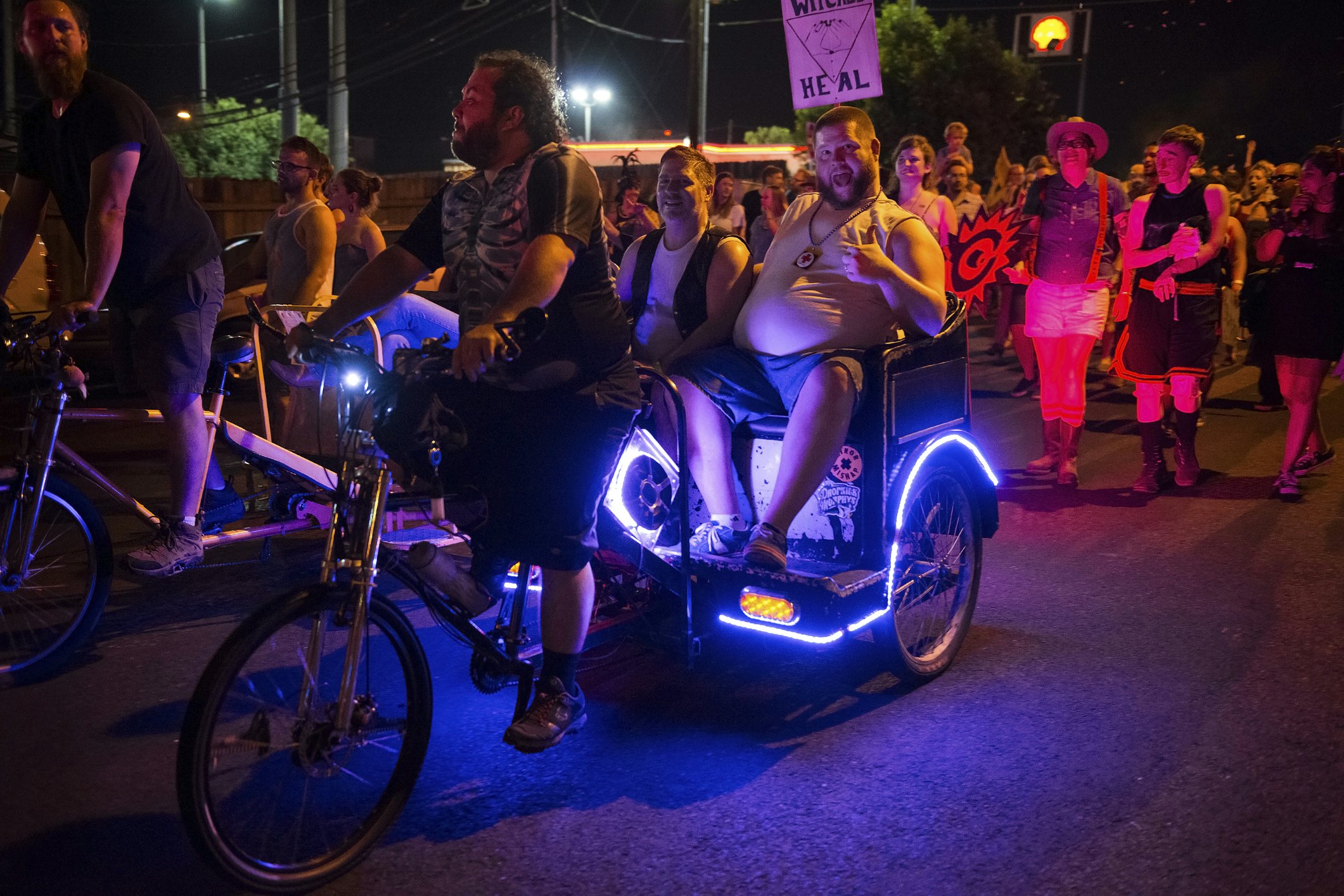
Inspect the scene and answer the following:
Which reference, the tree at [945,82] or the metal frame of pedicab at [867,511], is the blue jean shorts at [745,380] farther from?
the tree at [945,82]

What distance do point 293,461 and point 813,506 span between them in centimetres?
224

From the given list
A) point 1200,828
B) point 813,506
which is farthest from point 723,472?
point 1200,828

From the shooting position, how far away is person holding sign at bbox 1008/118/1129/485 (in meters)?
7.31

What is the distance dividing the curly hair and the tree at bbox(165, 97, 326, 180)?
33886 millimetres

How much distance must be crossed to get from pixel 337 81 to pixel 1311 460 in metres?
19.0

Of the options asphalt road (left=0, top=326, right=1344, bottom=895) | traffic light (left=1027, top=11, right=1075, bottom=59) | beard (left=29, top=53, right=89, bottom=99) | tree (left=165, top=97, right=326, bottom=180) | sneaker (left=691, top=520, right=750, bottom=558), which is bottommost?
asphalt road (left=0, top=326, right=1344, bottom=895)

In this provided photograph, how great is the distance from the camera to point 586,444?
328 centimetres

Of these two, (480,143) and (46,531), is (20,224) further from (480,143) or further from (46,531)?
(480,143)

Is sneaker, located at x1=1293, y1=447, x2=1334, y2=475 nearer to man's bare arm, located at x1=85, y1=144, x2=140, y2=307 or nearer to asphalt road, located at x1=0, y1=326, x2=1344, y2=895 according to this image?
asphalt road, located at x1=0, y1=326, x2=1344, y2=895

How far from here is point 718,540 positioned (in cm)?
415

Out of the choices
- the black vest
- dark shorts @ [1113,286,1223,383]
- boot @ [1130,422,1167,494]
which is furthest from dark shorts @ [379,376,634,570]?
dark shorts @ [1113,286,1223,383]

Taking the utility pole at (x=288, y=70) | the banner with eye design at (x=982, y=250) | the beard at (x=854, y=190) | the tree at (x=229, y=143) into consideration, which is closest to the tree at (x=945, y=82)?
the tree at (x=229, y=143)

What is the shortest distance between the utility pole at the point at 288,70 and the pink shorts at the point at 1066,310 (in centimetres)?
1813

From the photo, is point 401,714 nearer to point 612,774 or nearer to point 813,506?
point 612,774
